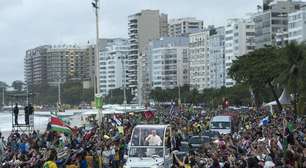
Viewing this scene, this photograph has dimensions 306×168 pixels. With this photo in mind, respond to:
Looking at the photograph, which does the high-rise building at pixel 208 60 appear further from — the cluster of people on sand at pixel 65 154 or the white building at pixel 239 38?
the cluster of people on sand at pixel 65 154

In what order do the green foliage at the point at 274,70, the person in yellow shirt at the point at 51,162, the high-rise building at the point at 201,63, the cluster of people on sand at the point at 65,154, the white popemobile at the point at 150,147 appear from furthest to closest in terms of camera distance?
the high-rise building at the point at 201,63 → the green foliage at the point at 274,70 → the white popemobile at the point at 150,147 → the cluster of people on sand at the point at 65,154 → the person in yellow shirt at the point at 51,162

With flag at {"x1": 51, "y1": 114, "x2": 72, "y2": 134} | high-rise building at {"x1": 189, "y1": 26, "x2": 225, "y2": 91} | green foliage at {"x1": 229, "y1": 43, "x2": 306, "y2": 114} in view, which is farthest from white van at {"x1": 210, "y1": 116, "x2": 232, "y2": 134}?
high-rise building at {"x1": 189, "y1": 26, "x2": 225, "y2": 91}

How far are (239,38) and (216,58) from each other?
20.9 metres

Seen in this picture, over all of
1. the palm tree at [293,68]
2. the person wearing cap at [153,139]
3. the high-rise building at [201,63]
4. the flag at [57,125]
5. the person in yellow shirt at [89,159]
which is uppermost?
the high-rise building at [201,63]

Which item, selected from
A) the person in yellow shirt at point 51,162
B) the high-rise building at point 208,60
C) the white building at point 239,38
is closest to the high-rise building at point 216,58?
the high-rise building at point 208,60

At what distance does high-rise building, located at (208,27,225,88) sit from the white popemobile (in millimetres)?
157140

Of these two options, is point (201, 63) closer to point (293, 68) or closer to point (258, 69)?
point (258, 69)

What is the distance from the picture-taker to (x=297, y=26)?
13688 centimetres

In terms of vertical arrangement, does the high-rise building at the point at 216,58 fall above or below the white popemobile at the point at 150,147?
above

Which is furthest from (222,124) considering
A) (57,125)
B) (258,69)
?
(258,69)

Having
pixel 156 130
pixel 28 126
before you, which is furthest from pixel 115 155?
pixel 28 126

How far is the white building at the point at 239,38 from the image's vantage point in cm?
16362

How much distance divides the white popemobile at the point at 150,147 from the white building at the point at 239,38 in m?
138

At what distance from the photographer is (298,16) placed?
137 m
